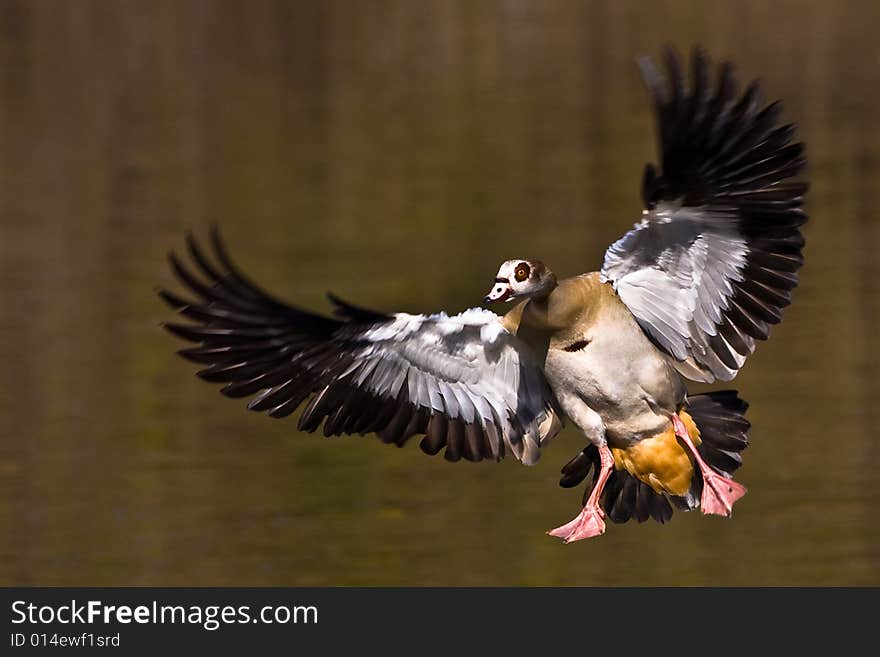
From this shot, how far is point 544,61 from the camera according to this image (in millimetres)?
16750

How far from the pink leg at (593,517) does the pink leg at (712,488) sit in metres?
0.31

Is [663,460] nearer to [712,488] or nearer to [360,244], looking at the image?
[712,488]

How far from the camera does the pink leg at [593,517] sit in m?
7.38

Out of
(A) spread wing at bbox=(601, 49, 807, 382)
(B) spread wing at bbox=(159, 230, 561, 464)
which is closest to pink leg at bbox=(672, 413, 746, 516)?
(A) spread wing at bbox=(601, 49, 807, 382)

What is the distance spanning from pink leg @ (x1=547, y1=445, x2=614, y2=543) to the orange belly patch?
0.12 m

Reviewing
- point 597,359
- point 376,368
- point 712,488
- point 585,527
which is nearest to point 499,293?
point 597,359

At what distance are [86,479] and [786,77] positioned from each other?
25.5 ft

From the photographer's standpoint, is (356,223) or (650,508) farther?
(356,223)

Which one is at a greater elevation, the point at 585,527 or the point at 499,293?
the point at 499,293

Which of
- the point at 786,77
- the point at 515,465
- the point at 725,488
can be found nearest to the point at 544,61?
the point at 786,77

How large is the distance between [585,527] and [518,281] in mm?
1125

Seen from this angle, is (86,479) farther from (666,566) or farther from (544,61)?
(544,61)

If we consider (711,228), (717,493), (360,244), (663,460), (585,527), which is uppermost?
(360,244)

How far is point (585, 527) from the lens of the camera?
7410 mm
